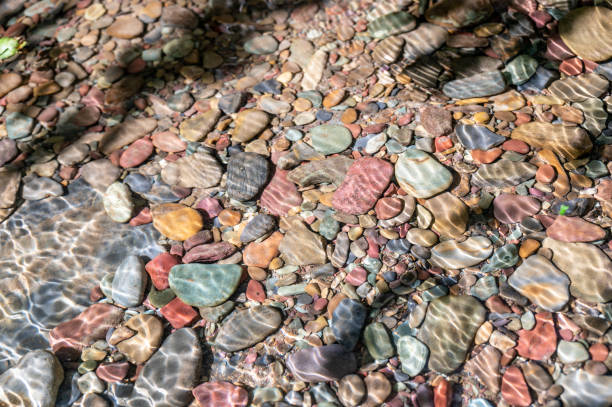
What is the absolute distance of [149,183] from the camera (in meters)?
3.01

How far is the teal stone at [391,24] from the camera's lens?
3.48 metres

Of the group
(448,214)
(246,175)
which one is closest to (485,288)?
(448,214)

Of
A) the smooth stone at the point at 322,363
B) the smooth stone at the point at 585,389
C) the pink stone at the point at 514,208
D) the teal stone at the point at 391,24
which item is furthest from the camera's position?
the teal stone at the point at 391,24

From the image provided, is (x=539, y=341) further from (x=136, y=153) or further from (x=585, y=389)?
(x=136, y=153)

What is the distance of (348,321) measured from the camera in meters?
2.30

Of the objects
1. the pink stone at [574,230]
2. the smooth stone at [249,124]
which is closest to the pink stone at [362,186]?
the smooth stone at [249,124]

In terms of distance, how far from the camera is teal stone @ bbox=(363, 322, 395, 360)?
221 cm

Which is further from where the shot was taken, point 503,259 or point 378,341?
point 503,259

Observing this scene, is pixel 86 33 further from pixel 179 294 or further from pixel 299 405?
pixel 299 405

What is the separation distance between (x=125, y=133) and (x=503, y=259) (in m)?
2.47

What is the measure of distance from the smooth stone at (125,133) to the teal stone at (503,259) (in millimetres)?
2279

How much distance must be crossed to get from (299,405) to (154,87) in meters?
2.46

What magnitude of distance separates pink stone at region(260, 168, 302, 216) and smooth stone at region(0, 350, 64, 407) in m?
1.32

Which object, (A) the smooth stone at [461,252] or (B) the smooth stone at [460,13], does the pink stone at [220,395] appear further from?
(B) the smooth stone at [460,13]
